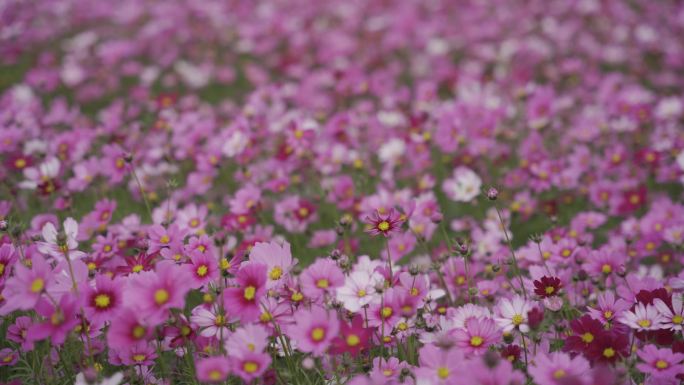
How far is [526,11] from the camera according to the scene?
20.6ft

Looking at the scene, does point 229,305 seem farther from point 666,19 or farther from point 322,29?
point 666,19

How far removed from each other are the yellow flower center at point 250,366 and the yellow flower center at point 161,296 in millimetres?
299

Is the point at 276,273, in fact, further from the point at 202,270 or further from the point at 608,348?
the point at 608,348

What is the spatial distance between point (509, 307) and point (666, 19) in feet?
17.9

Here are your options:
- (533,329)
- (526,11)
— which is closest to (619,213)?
(533,329)

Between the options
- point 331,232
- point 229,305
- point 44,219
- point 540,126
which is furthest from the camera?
point 540,126

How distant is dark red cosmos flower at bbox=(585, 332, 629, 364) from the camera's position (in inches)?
69.3

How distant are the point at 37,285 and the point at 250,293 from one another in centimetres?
62

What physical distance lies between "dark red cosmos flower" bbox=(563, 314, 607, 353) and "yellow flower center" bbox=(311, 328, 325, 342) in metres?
0.83

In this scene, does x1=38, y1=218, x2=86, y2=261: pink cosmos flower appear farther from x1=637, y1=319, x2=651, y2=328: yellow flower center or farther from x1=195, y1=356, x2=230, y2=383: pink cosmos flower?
x1=637, y1=319, x2=651, y2=328: yellow flower center

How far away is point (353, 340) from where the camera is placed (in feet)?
5.73

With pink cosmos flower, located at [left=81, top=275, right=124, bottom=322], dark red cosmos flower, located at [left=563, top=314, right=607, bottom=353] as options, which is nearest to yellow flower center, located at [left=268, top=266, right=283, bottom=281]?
pink cosmos flower, located at [left=81, top=275, right=124, bottom=322]

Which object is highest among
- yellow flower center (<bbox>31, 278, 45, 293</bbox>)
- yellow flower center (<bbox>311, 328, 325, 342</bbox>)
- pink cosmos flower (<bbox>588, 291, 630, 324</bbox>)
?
yellow flower center (<bbox>31, 278, 45, 293</bbox>)

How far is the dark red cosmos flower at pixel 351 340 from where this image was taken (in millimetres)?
1707
